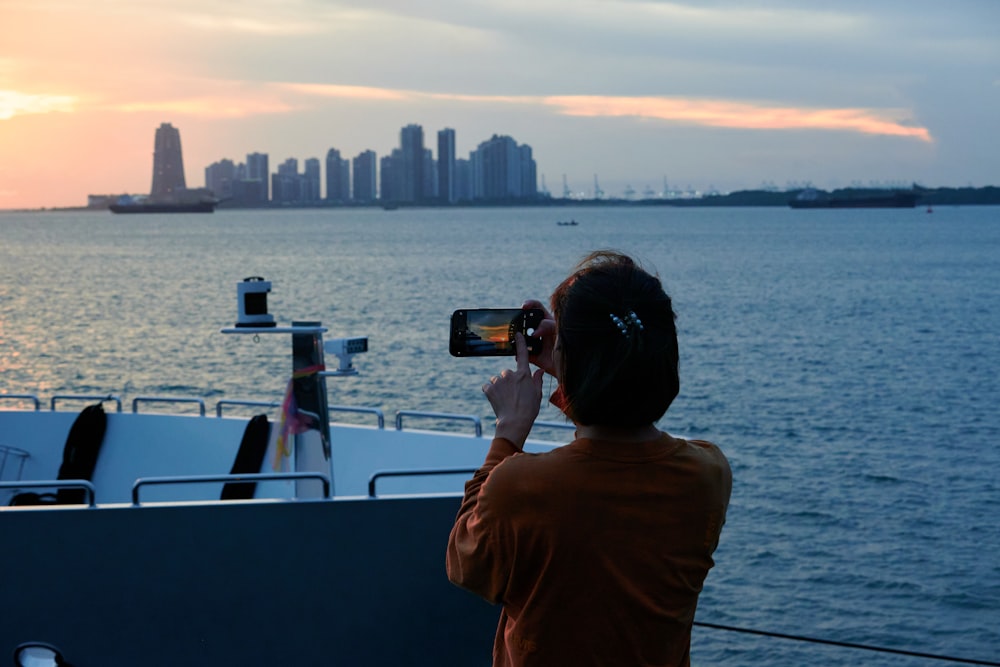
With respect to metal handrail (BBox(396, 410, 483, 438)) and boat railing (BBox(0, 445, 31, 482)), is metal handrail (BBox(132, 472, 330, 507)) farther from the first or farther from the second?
boat railing (BBox(0, 445, 31, 482))

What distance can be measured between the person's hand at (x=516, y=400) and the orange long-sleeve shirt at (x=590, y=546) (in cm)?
4

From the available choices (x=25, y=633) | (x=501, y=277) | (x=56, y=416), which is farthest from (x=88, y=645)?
(x=501, y=277)

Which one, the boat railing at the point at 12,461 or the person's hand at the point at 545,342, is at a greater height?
the person's hand at the point at 545,342

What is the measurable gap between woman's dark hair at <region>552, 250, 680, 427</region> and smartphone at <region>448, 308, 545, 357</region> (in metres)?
0.18

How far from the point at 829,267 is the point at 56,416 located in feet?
224

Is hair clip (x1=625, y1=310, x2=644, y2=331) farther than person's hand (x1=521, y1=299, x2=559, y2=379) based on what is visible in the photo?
No

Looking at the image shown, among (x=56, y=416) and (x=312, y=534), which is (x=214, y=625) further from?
(x=56, y=416)

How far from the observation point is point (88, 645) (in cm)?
505

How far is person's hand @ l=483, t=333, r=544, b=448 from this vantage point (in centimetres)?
201

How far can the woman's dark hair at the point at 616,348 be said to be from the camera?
187cm

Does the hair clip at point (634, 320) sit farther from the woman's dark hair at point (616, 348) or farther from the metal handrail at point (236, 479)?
the metal handrail at point (236, 479)

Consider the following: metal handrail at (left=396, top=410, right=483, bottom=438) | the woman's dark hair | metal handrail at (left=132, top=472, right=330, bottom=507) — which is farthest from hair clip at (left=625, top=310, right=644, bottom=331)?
metal handrail at (left=396, top=410, right=483, bottom=438)

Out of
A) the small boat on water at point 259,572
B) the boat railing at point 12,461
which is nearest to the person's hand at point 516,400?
the small boat on water at point 259,572

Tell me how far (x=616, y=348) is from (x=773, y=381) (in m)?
25.7
